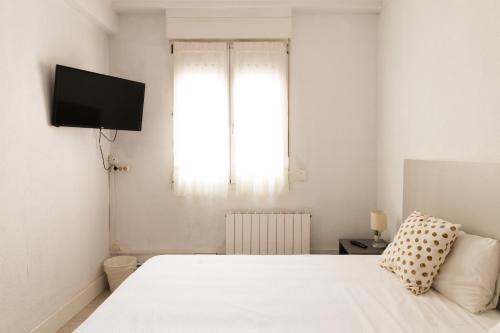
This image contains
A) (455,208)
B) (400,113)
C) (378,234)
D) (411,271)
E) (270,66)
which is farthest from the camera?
(270,66)

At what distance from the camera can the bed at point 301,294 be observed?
1496 mm

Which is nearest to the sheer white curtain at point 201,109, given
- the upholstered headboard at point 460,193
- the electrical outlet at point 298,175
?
the electrical outlet at point 298,175

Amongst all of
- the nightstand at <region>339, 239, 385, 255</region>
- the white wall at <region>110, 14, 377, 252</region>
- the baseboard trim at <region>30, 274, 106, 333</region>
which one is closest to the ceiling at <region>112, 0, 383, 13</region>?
the white wall at <region>110, 14, 377, 252</region>

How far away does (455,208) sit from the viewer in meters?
2.08

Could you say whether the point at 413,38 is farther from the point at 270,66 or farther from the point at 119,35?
the point at 119,35

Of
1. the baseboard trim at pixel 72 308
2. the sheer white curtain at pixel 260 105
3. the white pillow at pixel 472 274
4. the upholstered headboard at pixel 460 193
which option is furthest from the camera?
the sheer white curtain at pixel 260 105

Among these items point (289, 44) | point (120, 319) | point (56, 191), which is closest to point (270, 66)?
point (289, 44)

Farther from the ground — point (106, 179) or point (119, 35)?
point (119, 35)

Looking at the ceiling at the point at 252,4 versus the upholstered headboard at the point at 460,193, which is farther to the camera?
the ceiling at the point at 252,4

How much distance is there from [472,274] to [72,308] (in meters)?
3.07

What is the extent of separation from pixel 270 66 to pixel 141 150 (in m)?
1.73

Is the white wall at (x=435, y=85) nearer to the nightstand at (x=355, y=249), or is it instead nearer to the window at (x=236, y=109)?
the nightstand at (x=355, y=249)

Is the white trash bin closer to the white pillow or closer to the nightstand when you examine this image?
the nightstand

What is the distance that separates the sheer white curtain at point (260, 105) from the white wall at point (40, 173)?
1.51 meters
